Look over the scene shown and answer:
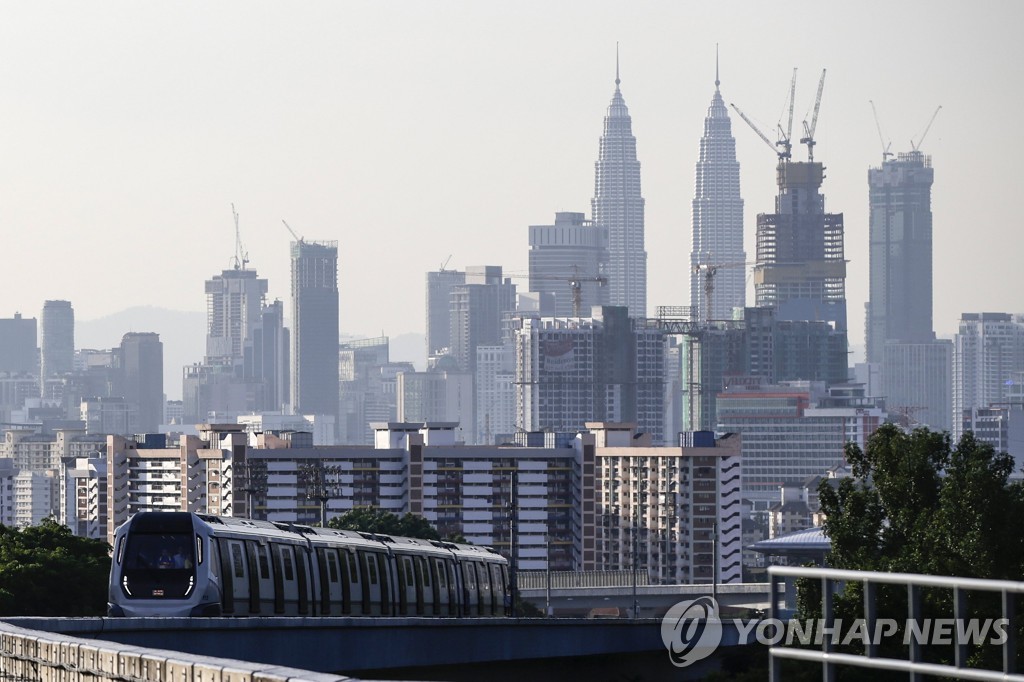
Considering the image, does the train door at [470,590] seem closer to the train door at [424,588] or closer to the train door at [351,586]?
the train door at [424,588]

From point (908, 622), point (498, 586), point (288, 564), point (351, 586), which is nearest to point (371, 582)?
point (351, 586)

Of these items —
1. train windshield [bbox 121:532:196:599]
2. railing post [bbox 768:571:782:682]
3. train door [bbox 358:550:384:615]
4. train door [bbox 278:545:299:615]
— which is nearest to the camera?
railing post [bbox 768:571:782:682]

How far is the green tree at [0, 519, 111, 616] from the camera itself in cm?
7625

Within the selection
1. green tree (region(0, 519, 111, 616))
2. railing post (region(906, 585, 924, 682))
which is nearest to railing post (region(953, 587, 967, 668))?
railing post (region(906, 585, 924, 682))

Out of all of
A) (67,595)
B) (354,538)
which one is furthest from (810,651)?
(67,595)

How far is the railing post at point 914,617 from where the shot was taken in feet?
62.0

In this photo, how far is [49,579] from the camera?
79.8m

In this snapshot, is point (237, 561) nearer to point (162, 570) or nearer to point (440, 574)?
point (162, 570)

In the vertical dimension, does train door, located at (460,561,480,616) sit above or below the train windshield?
below

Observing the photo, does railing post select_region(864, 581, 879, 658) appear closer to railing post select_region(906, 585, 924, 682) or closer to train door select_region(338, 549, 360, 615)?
railing post select_region(906, 585, 924, 682)

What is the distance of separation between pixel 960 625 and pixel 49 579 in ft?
212

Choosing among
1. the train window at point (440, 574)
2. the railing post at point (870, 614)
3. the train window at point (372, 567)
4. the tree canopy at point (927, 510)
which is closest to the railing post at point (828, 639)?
the railing post at point (870, 614)

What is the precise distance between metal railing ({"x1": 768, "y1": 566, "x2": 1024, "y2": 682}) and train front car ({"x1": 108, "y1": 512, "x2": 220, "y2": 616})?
101 ft

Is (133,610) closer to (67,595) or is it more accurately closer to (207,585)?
(207,585)
